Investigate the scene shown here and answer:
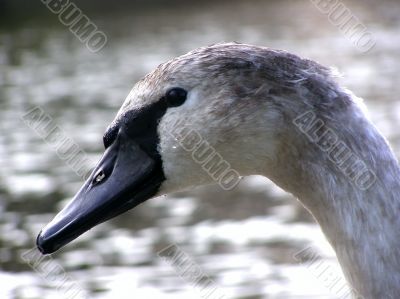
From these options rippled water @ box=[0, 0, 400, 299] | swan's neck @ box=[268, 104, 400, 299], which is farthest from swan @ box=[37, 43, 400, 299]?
rippled water @ box=[0, 0, 400, 299]

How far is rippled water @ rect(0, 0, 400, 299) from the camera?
26.2 ft

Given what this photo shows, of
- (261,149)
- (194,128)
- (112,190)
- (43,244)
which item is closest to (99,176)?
(112,190)

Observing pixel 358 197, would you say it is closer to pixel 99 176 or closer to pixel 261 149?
pixel 261 149

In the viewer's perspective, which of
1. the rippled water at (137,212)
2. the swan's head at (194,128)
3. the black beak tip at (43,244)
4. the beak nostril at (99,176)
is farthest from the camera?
the rippled water at (137,212)

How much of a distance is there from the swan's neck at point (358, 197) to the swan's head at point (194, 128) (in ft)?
0.52

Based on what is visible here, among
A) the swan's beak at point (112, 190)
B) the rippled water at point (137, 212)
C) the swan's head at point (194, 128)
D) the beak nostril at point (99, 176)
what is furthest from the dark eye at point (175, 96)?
the rippled water at point (137, 212)

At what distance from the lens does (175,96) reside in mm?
3756

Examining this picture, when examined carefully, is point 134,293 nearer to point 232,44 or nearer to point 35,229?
point 35,229

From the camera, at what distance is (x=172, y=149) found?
3.88 m

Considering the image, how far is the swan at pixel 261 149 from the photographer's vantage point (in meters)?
3.39

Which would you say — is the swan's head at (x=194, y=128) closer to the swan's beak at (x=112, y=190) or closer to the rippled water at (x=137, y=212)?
the swan's beak at (x=112, y=190)

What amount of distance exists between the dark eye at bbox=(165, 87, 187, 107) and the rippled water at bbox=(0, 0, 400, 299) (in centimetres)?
67

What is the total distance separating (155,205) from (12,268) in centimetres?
213

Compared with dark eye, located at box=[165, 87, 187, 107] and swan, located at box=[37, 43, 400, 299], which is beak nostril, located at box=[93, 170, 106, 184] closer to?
swan, located at box=[37, 43, 400, 299]
